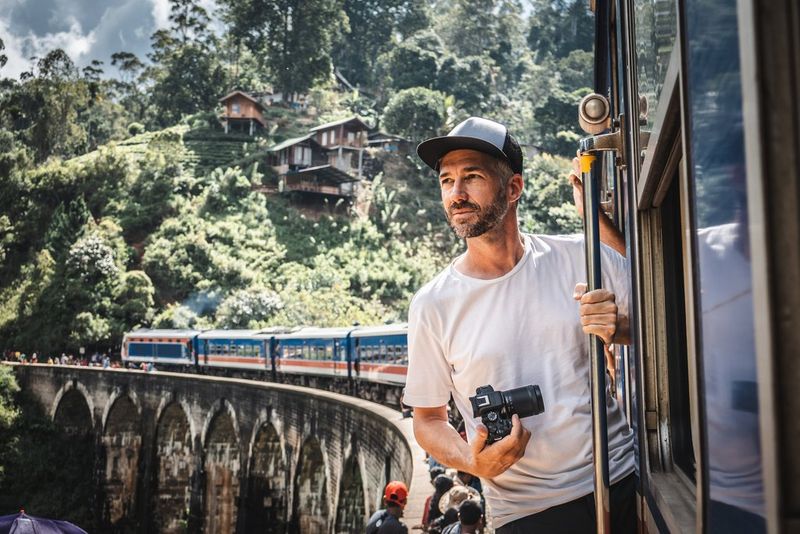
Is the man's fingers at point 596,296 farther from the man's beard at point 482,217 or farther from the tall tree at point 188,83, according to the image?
the tall tree at point 188,83

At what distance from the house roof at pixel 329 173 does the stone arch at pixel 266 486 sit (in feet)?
94.0

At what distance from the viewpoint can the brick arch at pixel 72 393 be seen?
30.0 meters

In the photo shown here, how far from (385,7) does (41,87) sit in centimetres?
2871

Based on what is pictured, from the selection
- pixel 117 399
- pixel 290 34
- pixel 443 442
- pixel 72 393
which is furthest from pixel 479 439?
pixel 290 34

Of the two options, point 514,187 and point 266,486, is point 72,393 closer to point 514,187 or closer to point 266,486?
point 266,486

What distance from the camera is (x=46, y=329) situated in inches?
1658

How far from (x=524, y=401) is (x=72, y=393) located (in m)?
31.9

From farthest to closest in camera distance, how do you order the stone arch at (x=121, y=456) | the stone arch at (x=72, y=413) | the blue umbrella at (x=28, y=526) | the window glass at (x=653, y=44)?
the stone arch at (x=72, y=413) → the stone arch at (x=121, y=456) → the blue umbrella at (x=28, y=526) → the window glass at (x=653, y=44)

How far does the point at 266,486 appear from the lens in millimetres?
22719

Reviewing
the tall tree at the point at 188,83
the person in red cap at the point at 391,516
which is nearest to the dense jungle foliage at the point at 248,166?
the tall tree at the point at 188,83

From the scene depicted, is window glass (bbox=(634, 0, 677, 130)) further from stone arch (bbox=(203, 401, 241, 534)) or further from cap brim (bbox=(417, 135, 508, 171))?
stone arch (bbox=(203, 401, 241, 534))

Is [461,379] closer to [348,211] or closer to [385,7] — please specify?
[348,211]

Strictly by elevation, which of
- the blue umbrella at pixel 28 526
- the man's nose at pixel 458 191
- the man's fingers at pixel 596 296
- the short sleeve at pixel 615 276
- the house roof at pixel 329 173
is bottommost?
the blue umbrella at pixel 28 526

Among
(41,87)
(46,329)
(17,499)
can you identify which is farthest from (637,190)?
(41,87)
